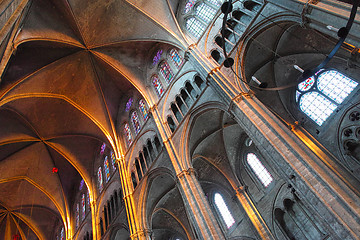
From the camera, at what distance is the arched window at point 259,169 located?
13649 millimetres

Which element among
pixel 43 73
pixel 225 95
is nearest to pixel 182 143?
pixel 225 95

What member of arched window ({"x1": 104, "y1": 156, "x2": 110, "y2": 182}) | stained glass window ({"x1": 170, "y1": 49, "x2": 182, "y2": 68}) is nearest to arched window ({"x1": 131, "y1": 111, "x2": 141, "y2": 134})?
arched window ({"x1": 104, "y1": 156, "x2": 110, "y2": 182})

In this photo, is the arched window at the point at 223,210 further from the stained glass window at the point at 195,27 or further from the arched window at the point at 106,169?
the stained glass window at the point at 195,27

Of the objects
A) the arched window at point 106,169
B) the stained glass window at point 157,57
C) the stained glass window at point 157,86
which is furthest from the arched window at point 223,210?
the stained glass window at point 157,57

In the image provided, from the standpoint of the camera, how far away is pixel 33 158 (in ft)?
74.4

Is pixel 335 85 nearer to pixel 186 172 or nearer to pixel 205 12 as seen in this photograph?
pixel 186 172

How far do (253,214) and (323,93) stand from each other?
254 inches

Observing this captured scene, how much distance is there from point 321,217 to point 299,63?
327 inches

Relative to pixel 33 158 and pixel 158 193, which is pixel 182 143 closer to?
pixel 158 193

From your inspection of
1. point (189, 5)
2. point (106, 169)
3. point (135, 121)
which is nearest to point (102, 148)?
point (106, 169)

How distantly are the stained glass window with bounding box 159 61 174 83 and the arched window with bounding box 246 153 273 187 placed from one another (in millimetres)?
6601

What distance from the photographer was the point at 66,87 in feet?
65.3

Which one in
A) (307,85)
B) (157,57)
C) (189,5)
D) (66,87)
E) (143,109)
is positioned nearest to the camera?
(307,85)

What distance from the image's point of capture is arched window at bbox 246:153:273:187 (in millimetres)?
13649
